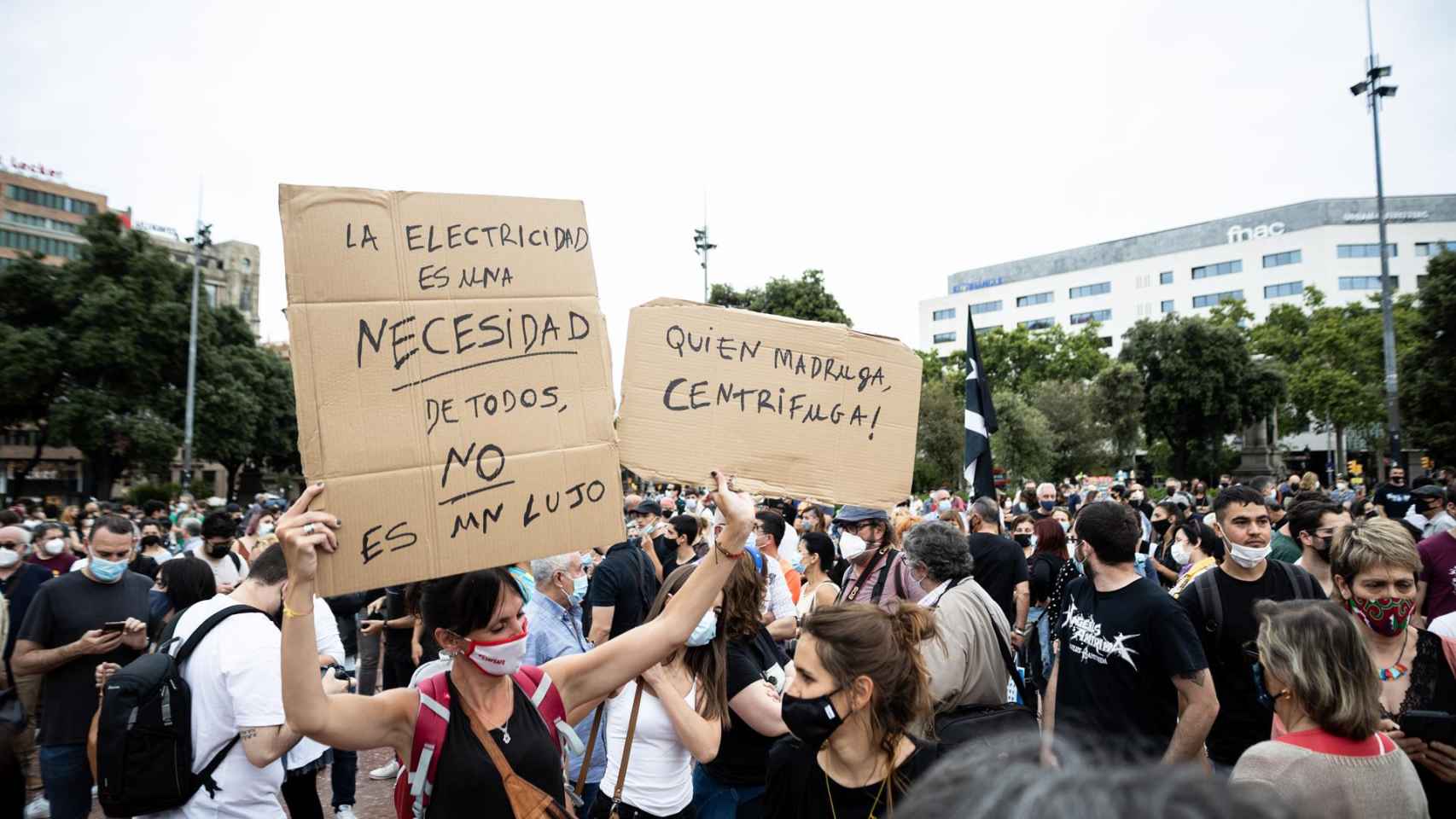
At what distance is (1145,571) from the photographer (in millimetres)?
8914

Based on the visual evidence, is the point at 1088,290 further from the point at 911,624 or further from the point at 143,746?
the point at 143,746

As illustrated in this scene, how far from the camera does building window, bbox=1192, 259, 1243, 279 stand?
78.6m

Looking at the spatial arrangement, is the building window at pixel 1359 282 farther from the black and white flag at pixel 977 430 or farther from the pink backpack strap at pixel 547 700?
the pink backpack strap at pixel 547 700

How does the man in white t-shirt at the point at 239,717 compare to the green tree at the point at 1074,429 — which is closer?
the man in white t-shirt at the point at 239,717

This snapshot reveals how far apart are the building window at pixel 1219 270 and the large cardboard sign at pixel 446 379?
89366mm

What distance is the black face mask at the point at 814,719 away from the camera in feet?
9.24

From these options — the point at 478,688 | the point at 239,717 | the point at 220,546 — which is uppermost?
the point at 478,688

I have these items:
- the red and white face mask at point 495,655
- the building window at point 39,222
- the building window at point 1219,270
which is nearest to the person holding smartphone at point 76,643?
the red and white face mask at point 495,655

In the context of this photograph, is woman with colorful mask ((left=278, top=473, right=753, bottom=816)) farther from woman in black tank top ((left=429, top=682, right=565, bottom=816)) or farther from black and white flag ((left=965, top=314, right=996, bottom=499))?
black and white flag ((left=965, top=314, right=996, bottom=499))

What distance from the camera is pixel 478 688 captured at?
2.65 metres

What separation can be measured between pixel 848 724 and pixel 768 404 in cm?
109

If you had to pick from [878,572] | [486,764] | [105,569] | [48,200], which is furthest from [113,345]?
[48,200]

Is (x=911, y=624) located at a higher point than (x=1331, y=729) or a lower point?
higher

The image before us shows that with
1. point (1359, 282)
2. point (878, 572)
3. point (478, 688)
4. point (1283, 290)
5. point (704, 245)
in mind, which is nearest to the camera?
point (478, 688)
